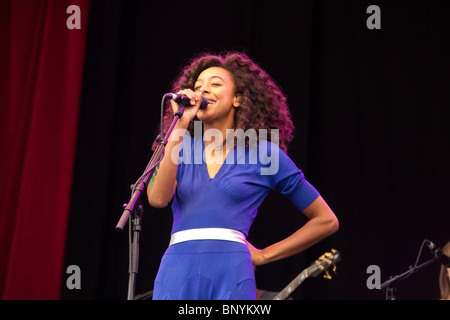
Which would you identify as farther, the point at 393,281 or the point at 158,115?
the point at 158,115

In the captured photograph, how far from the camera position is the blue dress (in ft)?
5.83

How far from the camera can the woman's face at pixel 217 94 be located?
212 centimetres

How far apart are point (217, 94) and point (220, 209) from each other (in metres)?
0.52

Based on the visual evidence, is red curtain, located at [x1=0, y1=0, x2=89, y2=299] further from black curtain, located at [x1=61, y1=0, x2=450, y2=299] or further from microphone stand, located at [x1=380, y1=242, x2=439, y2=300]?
microphone stand, located at [x1=380, y1=242, x2=439, y2=300]

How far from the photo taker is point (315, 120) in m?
3.84

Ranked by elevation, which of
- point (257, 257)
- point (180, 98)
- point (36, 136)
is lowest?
point (257, 257)

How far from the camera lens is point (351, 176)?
12.2 feet

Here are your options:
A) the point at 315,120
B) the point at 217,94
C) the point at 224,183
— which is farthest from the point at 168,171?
the point at 315,120

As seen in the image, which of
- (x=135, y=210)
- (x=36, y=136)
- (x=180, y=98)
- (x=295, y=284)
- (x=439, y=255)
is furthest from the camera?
(x=36, y=136)

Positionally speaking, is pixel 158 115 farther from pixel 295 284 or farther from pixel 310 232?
pixel 295 284

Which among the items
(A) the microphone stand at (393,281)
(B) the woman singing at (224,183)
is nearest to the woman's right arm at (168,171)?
(B) the woman singing at (224,183)

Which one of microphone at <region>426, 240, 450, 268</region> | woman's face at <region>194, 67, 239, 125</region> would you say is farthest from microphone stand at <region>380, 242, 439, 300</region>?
woman's face at <region>194, 67, 239, 125</region>

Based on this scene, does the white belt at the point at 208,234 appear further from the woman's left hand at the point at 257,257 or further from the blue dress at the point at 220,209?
the woman's left hand at the point at 257,257

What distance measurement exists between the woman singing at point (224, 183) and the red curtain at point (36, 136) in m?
1.51
